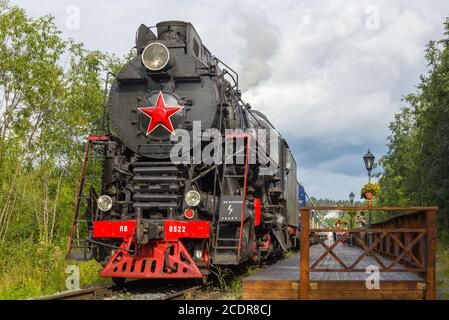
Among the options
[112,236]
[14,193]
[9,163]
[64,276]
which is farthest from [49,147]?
[112,236]

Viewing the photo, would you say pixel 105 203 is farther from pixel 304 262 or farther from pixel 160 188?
pixel 304 262

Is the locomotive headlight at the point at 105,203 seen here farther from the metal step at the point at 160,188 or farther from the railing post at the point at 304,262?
the railing post at the point at 304,262

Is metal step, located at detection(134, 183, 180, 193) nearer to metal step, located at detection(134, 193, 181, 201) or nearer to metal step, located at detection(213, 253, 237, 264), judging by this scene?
metal step, located at detection(134, 193, 181, 201)

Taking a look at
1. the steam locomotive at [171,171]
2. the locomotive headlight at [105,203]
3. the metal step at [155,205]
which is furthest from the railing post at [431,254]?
the locomotive headlight at [105,203]

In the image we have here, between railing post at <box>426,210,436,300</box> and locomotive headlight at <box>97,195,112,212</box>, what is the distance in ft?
17.9

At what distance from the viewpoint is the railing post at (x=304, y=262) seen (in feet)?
26.8

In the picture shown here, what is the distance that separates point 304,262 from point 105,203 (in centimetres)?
404

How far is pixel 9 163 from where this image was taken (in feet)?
53.5

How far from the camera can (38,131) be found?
1823cm

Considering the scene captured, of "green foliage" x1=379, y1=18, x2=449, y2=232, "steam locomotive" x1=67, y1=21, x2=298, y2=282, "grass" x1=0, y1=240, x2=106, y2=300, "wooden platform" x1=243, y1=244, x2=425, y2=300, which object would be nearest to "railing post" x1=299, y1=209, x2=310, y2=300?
"wooden platform" x1=243, y1=244, x2=425, y2=300

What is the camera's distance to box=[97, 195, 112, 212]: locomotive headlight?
10.4m

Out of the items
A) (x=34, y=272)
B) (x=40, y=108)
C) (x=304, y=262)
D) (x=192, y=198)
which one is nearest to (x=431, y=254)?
(x=304, y=262)

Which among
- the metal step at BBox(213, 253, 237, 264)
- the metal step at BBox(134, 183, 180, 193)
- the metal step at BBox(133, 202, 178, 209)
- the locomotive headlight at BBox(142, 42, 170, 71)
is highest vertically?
the locomotive headlight at BBox(142, 42, 170, 71)
